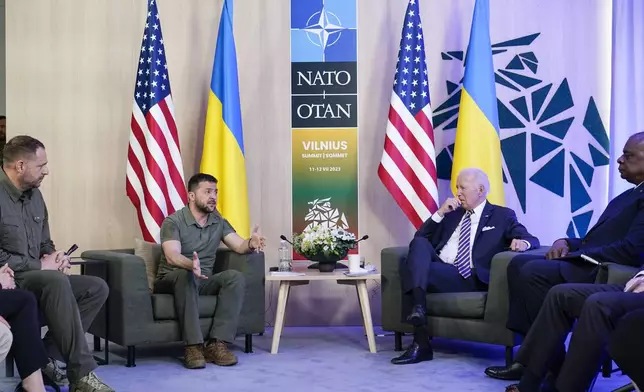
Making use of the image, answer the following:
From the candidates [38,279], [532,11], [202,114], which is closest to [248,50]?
[202,114]

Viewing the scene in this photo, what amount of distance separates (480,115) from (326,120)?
1.20 metres

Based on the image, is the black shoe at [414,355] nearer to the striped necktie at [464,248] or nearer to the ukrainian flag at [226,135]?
the striped necktie at [464,248]

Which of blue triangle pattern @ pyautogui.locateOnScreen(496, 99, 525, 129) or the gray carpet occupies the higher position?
blue triangle pattern @ pyautogui.locateOnScreen(496, 99, 525, 129)

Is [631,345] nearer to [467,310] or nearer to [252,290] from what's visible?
[467,310]

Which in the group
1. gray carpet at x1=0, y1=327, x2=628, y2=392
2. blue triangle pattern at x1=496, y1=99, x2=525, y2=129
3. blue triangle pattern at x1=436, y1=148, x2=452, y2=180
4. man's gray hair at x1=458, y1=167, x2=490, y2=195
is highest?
blue triangle pattern at x1=496, y1=99, x2=525, y2=129

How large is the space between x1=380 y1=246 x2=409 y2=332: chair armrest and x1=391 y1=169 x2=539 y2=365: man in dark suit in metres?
0.07

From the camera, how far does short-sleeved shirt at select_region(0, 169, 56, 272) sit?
13.3 ft

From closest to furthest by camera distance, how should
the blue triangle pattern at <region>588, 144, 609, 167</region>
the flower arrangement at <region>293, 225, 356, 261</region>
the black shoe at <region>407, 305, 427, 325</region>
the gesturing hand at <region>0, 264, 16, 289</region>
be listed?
the gesturing hand at <region>0, 264, 16, 289</region> < the black shoe at <region>407, 305, 427, 325</region> < the flower arrangement at <region>293, 225, 356, 261</region> < the blue triangle pattern at <region>588, 144, 609, 167</region>

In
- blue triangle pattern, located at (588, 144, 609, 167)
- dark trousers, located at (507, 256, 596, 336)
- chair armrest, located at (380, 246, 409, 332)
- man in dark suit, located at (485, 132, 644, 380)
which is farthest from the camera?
blue triangle pattern, located at (588, 144, 609, 167)

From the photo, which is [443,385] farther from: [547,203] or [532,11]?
[532,11]

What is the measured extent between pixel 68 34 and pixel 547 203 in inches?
157

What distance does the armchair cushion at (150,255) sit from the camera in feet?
17.2

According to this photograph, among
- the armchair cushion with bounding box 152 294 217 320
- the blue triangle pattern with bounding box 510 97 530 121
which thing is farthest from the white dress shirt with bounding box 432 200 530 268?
the armchair cushion with bounding box 152 294 217 320

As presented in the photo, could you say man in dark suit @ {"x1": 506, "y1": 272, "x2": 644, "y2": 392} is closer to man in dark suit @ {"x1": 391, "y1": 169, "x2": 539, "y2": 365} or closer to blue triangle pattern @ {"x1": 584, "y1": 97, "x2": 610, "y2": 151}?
man in dark suit @ {"x1": 391, "y1": 169, "x2": 539, "y2": 365}
